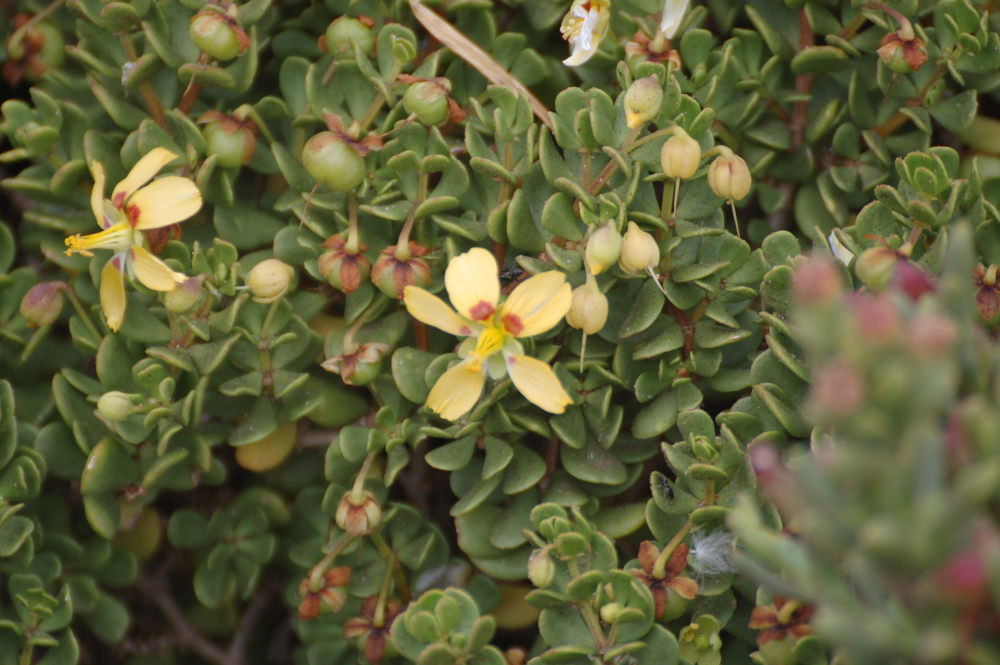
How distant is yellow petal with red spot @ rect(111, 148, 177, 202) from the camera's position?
139 cm

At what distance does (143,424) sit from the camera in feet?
4.64

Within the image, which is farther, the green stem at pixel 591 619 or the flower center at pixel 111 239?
the flower center at pixel 111 239

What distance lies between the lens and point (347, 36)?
5.02ft

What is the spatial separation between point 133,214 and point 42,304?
24 cm

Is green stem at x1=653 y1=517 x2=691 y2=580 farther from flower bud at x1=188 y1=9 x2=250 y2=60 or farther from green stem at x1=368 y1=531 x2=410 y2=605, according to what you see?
flower bud at x1=188 y1=9 x2=250 y2=60

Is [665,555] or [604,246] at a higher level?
[604,246]

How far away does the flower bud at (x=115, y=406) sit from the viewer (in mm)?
1347

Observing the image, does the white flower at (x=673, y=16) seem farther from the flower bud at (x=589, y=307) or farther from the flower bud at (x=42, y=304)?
the flower bud at (x=42, y=304)

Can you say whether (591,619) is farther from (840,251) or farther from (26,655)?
(26,655)

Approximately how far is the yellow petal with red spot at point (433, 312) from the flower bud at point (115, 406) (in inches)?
17.0

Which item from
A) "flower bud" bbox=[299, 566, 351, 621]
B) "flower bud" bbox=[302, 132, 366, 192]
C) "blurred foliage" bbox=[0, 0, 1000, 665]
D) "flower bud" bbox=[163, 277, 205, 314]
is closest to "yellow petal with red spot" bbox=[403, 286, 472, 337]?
"blurred foliage" bbox=[0, 0, 1000, 665]

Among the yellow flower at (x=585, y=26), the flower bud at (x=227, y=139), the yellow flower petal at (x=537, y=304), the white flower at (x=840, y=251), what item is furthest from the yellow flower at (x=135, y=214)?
the white flower at (x=840, y=251)

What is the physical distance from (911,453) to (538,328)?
69cm

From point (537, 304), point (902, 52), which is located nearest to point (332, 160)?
point (537, 304)
